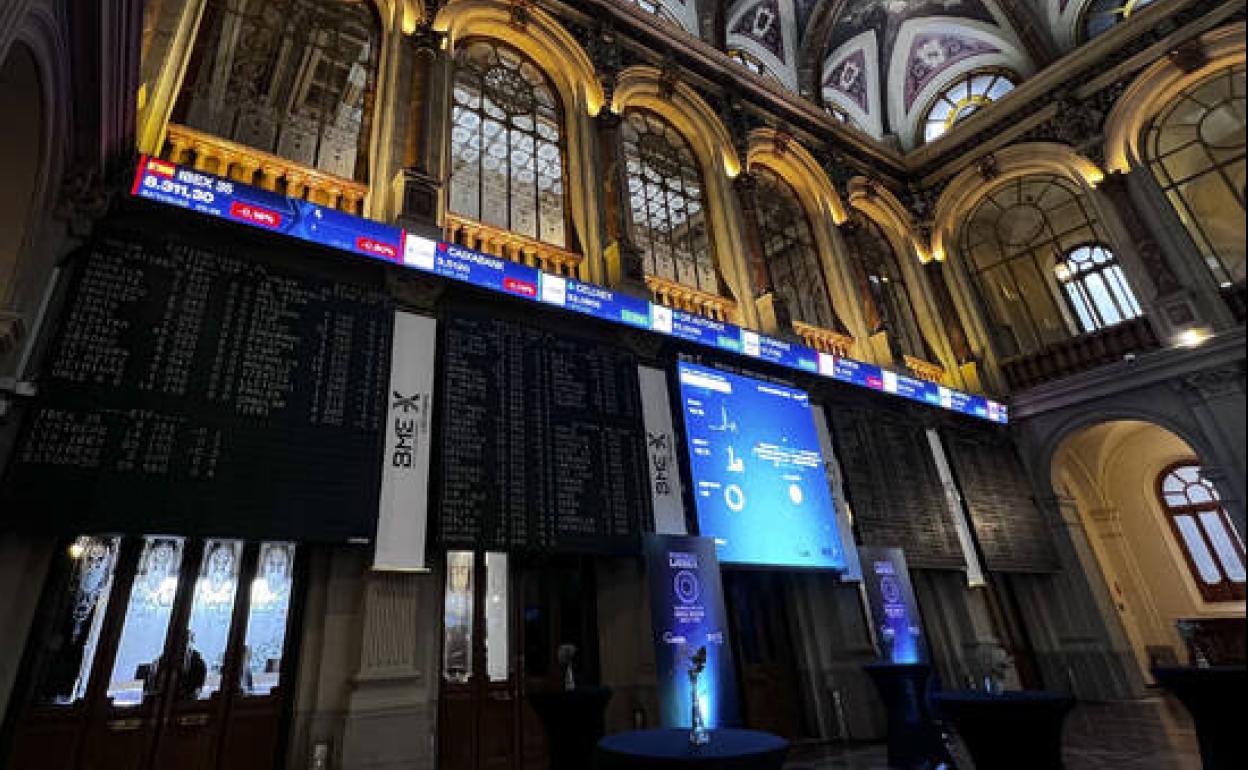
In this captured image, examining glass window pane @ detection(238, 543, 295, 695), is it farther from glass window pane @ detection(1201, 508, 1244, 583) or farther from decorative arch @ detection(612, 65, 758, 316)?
decorative arch @ detection(612, 65, 758, 316)

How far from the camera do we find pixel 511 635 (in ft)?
20.3

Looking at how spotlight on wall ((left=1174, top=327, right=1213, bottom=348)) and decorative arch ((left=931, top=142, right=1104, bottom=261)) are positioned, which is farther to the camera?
decorative arch ((left=931, top=142, right=1104, bottom=261))

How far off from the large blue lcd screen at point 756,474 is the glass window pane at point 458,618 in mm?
2631

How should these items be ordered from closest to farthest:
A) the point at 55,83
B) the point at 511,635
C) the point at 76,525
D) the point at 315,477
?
the point at 55,83 < the point at 76,525 < the point at 315,477 < the point at 511,635

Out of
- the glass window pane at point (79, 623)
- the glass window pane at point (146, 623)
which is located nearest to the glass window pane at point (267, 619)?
the glass window pane at point (146, 623)

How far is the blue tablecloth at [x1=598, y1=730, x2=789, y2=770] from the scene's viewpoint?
9.14 ft

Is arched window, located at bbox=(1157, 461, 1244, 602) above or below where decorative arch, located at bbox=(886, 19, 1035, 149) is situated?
below

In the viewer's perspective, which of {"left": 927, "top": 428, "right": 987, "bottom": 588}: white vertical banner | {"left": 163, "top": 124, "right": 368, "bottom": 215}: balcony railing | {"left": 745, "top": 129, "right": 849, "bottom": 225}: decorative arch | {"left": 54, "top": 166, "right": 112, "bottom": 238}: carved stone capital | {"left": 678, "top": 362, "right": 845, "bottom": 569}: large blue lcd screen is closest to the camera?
{"left": 54, "top": 166, "right": 112, "bottom": 238}: carved stone capital

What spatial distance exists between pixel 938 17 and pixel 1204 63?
1492 cm

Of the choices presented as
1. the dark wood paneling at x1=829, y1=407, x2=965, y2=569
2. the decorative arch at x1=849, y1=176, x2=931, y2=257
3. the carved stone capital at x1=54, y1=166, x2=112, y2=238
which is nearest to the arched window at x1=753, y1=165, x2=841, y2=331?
the decorative arch at x1=849, y1=176, x2=931, y2=257

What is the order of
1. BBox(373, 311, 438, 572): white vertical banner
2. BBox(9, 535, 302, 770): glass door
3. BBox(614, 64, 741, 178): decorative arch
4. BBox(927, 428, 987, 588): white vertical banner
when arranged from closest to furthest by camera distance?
BBox(9, 535, 302, 770): glass door < BBox(373, 311, 438, 572): white vertical banner < BBox(927, 428, 987, 588): white vertical banner < BBox(614, 64, 741, 178): decorative arch

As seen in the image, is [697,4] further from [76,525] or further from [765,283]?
[76,525]


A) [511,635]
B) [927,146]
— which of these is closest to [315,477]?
[511,635]

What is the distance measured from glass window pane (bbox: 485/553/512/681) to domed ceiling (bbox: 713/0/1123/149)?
1236 centimetres
